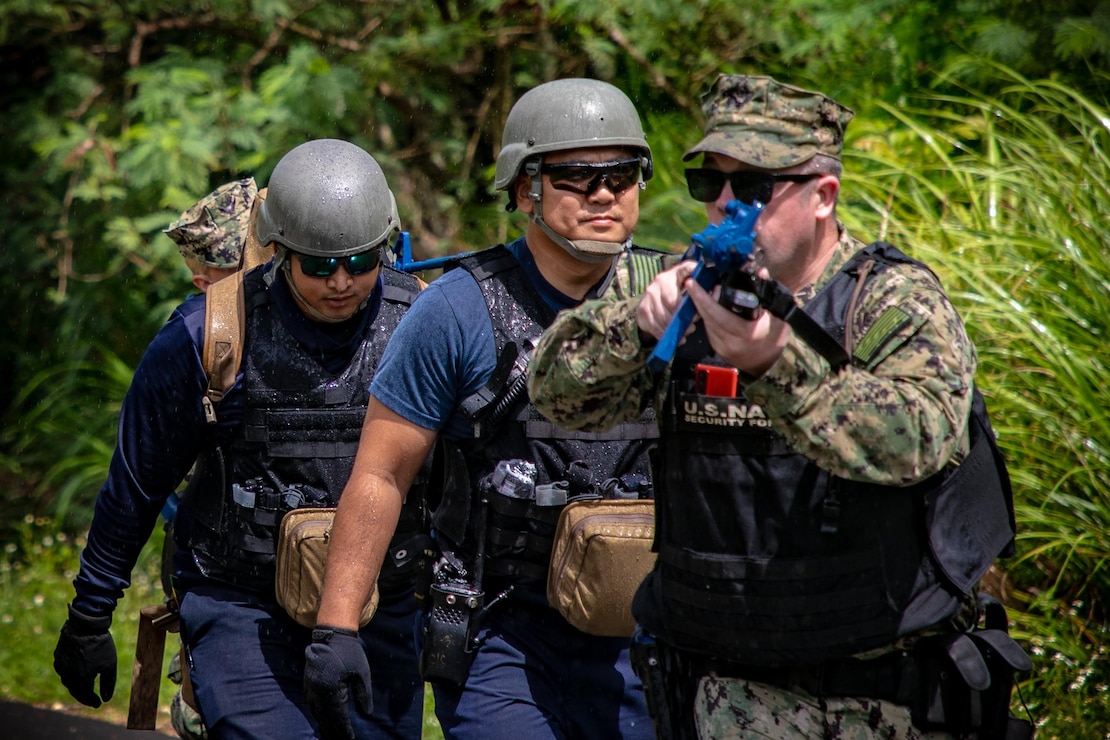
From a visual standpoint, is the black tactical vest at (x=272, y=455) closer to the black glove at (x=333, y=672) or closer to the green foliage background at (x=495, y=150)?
the black glove at (x=333, y=672)

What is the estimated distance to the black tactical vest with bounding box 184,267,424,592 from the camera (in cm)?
398

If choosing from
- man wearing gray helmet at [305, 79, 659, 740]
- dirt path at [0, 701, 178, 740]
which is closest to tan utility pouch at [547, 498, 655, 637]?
man wearing gray helmet at [305, 79, 659, 740]

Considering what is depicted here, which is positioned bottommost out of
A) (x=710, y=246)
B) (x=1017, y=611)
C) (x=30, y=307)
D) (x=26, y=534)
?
(x=26, y=534)

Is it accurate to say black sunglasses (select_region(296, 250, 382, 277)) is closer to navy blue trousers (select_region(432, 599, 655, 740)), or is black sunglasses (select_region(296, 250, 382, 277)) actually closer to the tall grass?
Answer: navy blue trousers (select_region(432, 599, 655, 740))

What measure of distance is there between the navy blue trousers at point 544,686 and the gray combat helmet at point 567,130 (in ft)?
3.03

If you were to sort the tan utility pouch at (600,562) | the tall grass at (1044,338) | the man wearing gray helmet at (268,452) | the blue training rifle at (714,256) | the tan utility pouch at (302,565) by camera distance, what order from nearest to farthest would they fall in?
the blue training rifle at (714,256) → the tan utility pouch at (600,562) → the tan utility pouch at (302,565) → the man wearing gray helmet at (268,452) → the tall grass at (1044,338)

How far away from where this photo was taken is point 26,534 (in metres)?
8.83

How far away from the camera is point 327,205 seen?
13.1ft

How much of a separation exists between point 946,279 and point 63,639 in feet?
11.3

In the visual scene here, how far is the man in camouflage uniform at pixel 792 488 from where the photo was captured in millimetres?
2477

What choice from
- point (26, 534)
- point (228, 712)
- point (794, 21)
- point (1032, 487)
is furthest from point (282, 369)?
point (26, 534)

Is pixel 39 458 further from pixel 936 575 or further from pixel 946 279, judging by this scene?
pixel 936 575

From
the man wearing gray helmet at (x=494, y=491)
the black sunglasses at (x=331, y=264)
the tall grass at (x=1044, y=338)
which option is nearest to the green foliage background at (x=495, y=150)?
the tall grass at (x=1044, y=338)

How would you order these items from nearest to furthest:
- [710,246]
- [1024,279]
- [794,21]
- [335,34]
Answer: [710,246], [1024,279], [794,21], [335,34]
